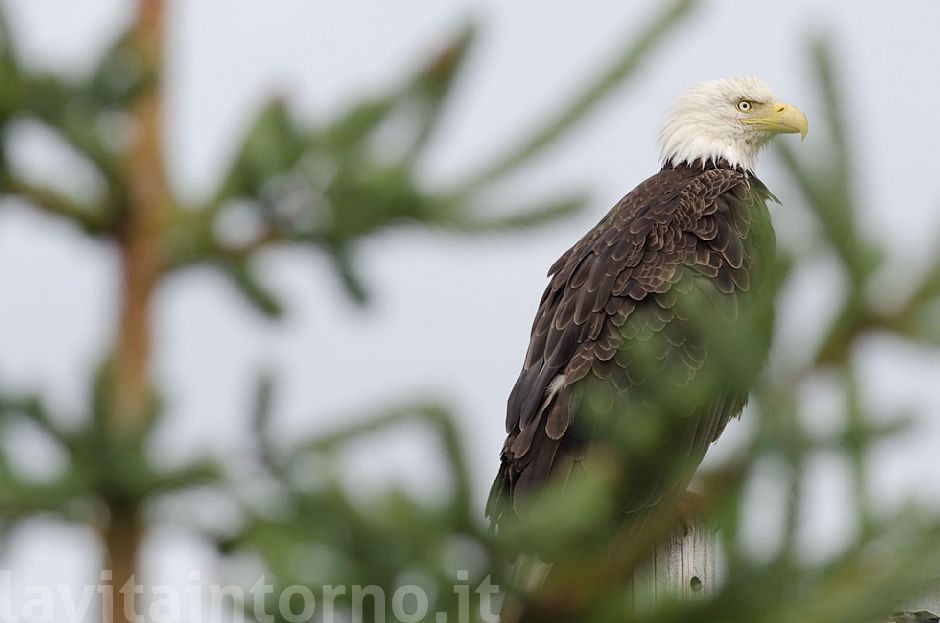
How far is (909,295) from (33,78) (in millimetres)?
916

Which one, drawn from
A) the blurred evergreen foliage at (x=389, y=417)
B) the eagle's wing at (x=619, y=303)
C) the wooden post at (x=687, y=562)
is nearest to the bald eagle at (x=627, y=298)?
the eagle's wing at (x=619, y=303)

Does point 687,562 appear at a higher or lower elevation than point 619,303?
lower

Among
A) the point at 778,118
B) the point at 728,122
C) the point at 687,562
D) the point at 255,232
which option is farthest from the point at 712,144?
the point at 255,232

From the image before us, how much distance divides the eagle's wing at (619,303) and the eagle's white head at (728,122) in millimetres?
607

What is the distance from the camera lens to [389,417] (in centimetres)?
142

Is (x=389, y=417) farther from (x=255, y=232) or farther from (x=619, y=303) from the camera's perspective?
(x=619, y=303)

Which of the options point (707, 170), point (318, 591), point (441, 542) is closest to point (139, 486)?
point (318, 591)

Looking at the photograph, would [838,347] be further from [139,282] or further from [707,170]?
[707,170]

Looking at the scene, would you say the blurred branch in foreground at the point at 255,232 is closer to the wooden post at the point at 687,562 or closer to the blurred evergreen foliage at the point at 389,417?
the blurred evergreen foliage at the point at 389,417

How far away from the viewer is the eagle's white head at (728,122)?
275 inches

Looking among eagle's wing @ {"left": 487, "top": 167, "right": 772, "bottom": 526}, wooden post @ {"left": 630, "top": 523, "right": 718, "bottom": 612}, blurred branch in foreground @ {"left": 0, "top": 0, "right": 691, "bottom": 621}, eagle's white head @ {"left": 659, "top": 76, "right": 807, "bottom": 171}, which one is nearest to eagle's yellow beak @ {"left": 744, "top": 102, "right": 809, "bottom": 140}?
eagle's white head @ {"left": 659, "top": 76, "right": 807, "bottom": 171}

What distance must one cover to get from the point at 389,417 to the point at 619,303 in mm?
4477

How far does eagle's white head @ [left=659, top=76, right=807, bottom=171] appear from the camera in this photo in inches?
275

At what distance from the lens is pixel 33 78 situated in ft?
4.66
